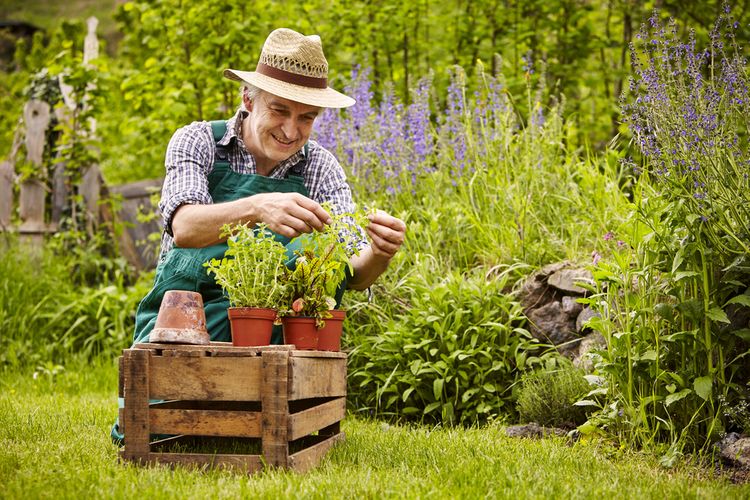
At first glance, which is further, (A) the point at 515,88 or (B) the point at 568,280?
(A) the point at 515,88

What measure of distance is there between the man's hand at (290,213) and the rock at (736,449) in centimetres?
149

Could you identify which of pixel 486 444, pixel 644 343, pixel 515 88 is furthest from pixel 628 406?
pixel 515 88

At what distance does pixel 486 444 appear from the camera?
3.00 m

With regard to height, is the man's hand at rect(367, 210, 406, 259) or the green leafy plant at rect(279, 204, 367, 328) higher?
the man's hand at rect(367, 210, 406, 259)

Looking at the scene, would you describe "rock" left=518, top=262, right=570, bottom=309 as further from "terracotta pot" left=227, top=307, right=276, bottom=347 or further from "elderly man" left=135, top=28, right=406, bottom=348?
"terracotta pot" left=227, top=307, right=276, bottom=347

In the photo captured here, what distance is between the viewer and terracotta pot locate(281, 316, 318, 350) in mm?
2662

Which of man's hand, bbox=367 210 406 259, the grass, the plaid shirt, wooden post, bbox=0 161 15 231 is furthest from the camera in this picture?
wooden post, bbox=0 161 15 231

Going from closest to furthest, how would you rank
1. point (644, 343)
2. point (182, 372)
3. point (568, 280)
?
point (182, 372) → point (644, 343) → point (568, 280)

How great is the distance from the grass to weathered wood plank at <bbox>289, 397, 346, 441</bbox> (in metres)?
0.11

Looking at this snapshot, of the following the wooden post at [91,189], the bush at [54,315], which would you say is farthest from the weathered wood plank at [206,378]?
the wooden post at [91,189]

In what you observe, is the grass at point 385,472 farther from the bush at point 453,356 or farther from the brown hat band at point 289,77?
the brown hat band at point 289,77

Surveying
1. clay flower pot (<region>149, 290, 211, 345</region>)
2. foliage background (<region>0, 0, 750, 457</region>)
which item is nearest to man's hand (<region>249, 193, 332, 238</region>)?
clay flower pot (<region>149, 290, 211, 345</region>)

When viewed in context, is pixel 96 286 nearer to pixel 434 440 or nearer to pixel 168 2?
pixel 168 2

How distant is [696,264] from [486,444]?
967mm
